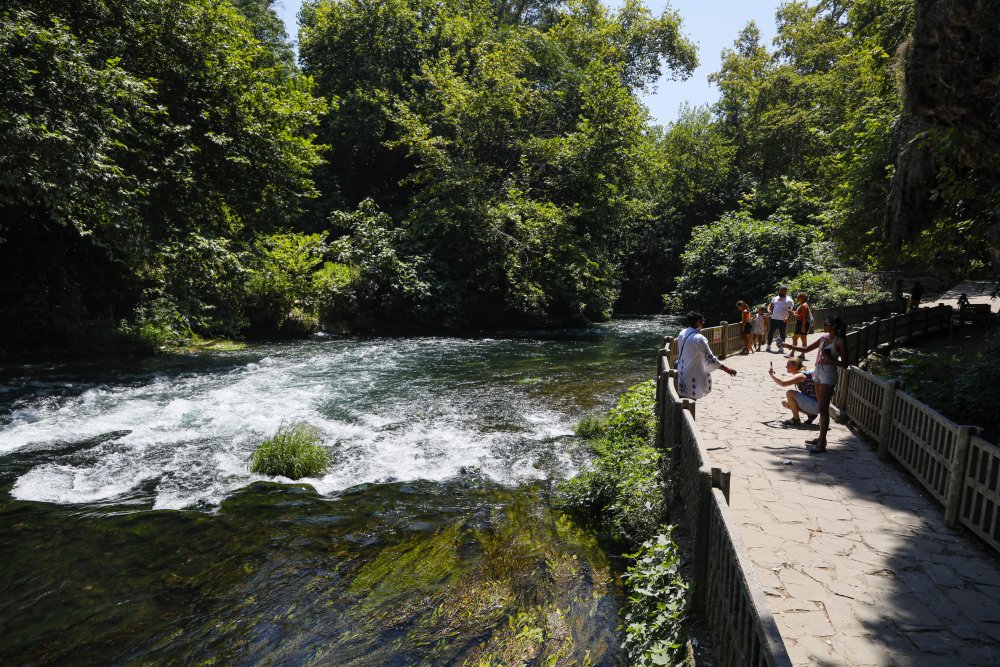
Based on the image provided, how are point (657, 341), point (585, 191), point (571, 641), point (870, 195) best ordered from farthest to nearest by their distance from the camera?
point (585, 191), point (657, 341), point (870, 195), point (571, 641)

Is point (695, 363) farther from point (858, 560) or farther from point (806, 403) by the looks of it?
point (858, 560)

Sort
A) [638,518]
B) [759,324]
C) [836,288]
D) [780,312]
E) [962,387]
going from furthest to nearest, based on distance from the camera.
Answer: [836,288], [759,324], [780,312], [962,387], [638,518]

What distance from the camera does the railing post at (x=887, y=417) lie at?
27.4 feet

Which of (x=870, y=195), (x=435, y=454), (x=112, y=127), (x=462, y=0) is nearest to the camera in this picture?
(x=435, y=454)

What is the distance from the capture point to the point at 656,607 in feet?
18.4

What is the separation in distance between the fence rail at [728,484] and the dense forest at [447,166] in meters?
4.35

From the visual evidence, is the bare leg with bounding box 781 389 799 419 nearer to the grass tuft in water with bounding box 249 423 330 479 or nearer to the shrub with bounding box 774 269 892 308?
the grass tuft in water with bounding box 249 423 330 479

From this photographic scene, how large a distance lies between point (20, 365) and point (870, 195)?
25403 millimetres

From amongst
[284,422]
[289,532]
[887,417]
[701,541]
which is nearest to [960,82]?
[887,417]

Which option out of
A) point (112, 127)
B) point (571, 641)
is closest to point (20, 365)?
point (112, 127)

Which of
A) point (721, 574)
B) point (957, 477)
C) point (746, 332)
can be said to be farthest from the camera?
point (746, 332)

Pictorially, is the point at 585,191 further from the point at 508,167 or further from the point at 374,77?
the point at 374,77

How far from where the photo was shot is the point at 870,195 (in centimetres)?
1817

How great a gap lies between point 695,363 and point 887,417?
8.91 ft
